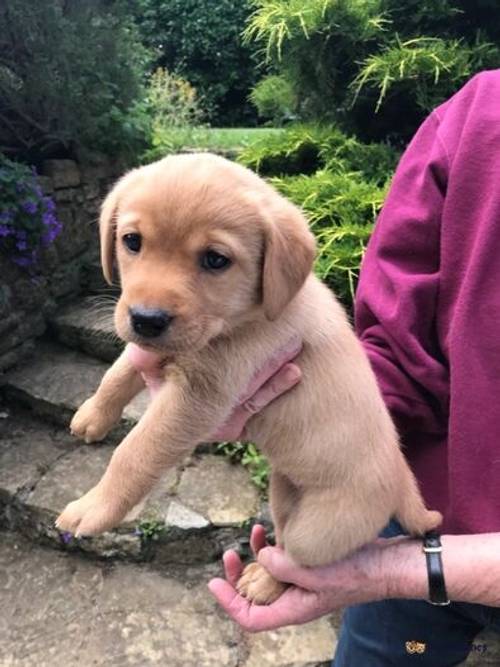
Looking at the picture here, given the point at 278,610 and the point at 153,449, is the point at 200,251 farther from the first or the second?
the point at 278,610

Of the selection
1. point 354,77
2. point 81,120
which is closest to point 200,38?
point 81,120

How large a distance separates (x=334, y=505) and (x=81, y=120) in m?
4.37

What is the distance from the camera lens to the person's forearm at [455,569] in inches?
58.2

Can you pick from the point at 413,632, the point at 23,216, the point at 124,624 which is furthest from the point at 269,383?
the point at 23,216

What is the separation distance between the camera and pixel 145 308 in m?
1.36

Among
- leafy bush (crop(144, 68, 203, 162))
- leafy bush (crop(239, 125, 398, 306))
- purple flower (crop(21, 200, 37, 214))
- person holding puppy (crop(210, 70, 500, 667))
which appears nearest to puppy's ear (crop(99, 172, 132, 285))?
person holding puppy (crop(210, 70, 500, 667))

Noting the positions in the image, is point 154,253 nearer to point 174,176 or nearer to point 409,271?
point 174,176

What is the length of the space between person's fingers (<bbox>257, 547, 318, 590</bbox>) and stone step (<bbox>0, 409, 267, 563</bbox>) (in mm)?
1960

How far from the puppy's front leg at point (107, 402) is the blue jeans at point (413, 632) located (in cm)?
86

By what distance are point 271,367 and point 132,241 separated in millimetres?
462

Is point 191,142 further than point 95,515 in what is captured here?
Yes

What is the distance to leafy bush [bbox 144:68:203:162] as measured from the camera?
618 cm

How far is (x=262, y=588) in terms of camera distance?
1.75 m

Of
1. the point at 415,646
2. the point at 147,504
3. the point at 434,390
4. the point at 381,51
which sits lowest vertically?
the point at 147,504
